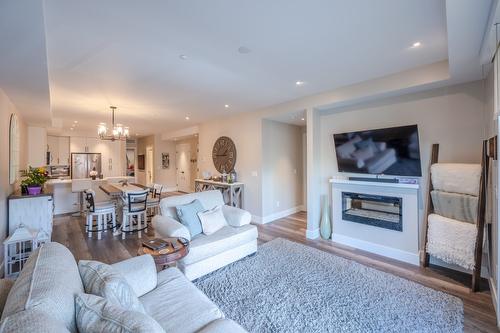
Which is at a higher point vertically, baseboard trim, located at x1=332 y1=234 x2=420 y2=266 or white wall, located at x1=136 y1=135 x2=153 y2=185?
white wall, located at x1=136 y1=135 x2=153 y2=185

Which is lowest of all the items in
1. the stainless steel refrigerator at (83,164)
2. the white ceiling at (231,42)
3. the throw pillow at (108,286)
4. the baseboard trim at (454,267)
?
the baseboard trim at (454,267)

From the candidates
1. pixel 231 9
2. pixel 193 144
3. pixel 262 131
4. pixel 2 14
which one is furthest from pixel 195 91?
pixel 193 144

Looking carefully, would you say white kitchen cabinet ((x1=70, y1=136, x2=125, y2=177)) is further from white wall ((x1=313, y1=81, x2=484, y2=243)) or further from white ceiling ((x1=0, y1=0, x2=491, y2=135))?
white wall ((x1=313, y1=81, x2=484, y2=243))

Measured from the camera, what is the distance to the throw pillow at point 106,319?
892 millimetres

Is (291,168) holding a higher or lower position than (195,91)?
lower

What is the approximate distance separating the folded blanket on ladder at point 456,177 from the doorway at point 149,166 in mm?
9642

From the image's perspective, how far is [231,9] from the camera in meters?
1.82

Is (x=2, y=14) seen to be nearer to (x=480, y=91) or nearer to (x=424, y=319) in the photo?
(x=424, y=319)

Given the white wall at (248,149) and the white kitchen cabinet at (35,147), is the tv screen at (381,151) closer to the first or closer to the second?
the white wall at (248,149)

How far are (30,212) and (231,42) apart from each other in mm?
3844

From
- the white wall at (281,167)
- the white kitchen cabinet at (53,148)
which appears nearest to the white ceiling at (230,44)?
the white wall at (281,167)

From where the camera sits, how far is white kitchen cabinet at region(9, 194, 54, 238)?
3.23 m

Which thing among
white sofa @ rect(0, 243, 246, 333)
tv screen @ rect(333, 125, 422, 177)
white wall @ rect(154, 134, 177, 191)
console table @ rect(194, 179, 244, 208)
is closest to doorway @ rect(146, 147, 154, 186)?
white wall @ rect(154, 134, 177, 191)

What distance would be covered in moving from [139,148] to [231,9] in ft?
35.8
